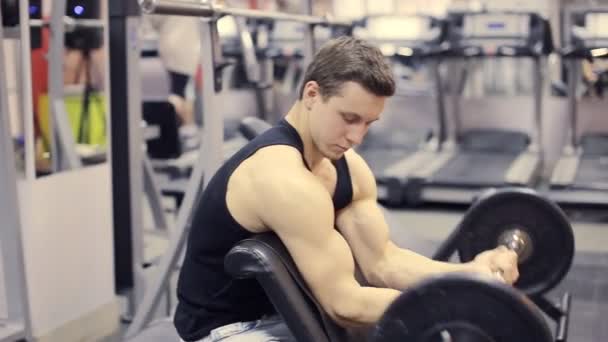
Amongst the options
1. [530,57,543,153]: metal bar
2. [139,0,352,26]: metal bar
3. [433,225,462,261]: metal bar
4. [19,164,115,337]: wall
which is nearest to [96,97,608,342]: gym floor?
[19,164,115,337]: wall

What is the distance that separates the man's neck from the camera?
6.99 feet

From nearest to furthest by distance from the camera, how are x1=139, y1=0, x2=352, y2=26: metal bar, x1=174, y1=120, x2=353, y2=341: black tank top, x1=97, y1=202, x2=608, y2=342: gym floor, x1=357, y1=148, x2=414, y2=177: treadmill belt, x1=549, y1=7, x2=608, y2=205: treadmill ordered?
x1=174, y1=120, x2=353, y2=341: black tank top → x1=139, y1=0, x2=352, y2=26: metal bar → x1=97, y1=202, x2=608, y2=342: gym floor → x1=549, y1=7, x2=608, y2=205: treadmill → x1=357, y1=148, x2=414, y2=177: treadmill belt

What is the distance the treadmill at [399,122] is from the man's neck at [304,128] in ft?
14.1

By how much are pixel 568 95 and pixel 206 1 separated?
517cm

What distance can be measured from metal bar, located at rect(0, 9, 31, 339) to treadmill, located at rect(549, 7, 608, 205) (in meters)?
4.11

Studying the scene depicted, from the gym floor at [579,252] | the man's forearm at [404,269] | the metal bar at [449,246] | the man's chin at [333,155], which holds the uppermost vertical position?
the man's chin at [333,155]

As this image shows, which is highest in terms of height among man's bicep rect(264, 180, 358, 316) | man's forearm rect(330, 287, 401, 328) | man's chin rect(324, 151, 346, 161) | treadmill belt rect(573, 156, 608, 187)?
man's chin rect(324, 151, 346, 161)

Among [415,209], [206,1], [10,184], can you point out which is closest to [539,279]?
[206,1]

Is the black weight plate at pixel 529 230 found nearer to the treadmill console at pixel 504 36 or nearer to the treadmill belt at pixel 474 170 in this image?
the treadmill belt at pixel 474 170

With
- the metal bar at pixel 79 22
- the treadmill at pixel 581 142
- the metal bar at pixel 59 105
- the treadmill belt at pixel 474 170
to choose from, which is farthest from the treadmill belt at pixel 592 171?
the metal bar at pixel 59 105

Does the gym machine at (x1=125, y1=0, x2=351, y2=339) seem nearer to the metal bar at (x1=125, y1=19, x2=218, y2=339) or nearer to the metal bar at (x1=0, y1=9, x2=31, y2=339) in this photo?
the metal bar at (x1=125, y1=19, x2=218, y2=339)

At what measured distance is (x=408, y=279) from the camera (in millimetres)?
2416

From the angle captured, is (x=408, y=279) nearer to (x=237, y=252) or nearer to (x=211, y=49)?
(x=237, y=252)

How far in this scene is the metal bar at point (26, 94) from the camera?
114 inches
